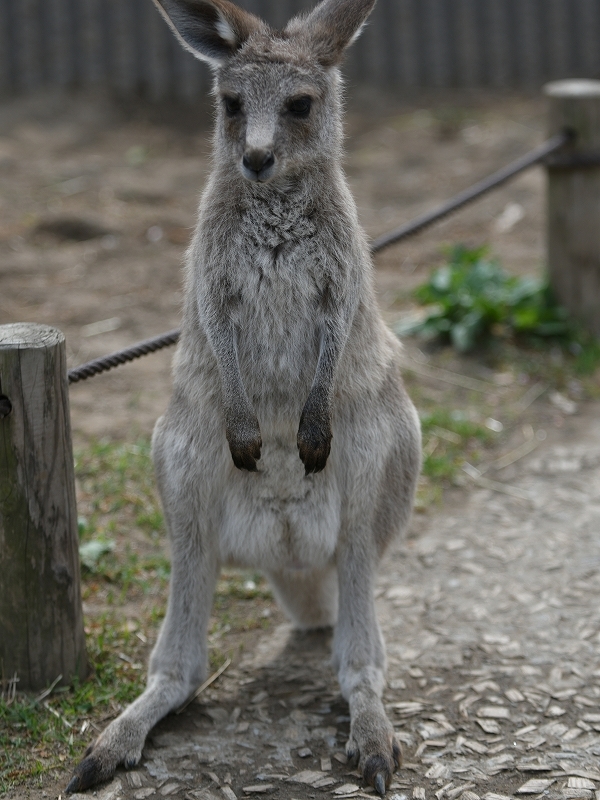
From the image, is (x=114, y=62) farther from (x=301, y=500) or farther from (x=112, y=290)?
(x=301, y=500)

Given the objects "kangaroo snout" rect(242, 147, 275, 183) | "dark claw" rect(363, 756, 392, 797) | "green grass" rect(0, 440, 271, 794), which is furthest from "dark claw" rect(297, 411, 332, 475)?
"green grass" rect(0, 440, 271, 794)

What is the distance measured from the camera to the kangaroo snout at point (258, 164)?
255cm

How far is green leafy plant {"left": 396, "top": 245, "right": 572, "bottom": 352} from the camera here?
215 inches

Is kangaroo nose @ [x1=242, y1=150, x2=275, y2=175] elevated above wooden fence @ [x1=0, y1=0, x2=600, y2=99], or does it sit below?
below

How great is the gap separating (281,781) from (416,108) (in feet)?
24.8

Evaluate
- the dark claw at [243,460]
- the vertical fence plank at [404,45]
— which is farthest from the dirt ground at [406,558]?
the vertical fence plank at [404,45]

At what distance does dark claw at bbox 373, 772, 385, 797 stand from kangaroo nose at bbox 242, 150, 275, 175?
1590mm

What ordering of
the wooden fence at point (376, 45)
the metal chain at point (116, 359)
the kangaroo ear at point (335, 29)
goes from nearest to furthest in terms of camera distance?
the kangaroo ear at point (335, 29)
the metal chain at point (116, 359)
the wooden fence at point (376, 45)

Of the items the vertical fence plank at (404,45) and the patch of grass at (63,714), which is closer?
the patch of grass at (63,714)

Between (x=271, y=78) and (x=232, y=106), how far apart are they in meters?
0.14

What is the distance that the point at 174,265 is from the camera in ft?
21.0

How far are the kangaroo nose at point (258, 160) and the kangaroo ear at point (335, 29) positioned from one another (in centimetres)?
41

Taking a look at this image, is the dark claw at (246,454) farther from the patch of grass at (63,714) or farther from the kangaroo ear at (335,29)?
the kangaroo ear at (335,29)

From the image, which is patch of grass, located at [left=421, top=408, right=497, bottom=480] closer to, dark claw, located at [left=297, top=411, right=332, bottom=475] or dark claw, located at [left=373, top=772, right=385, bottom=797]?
dark claw, located at [left=297, top=411, right=332, bottom=475]
